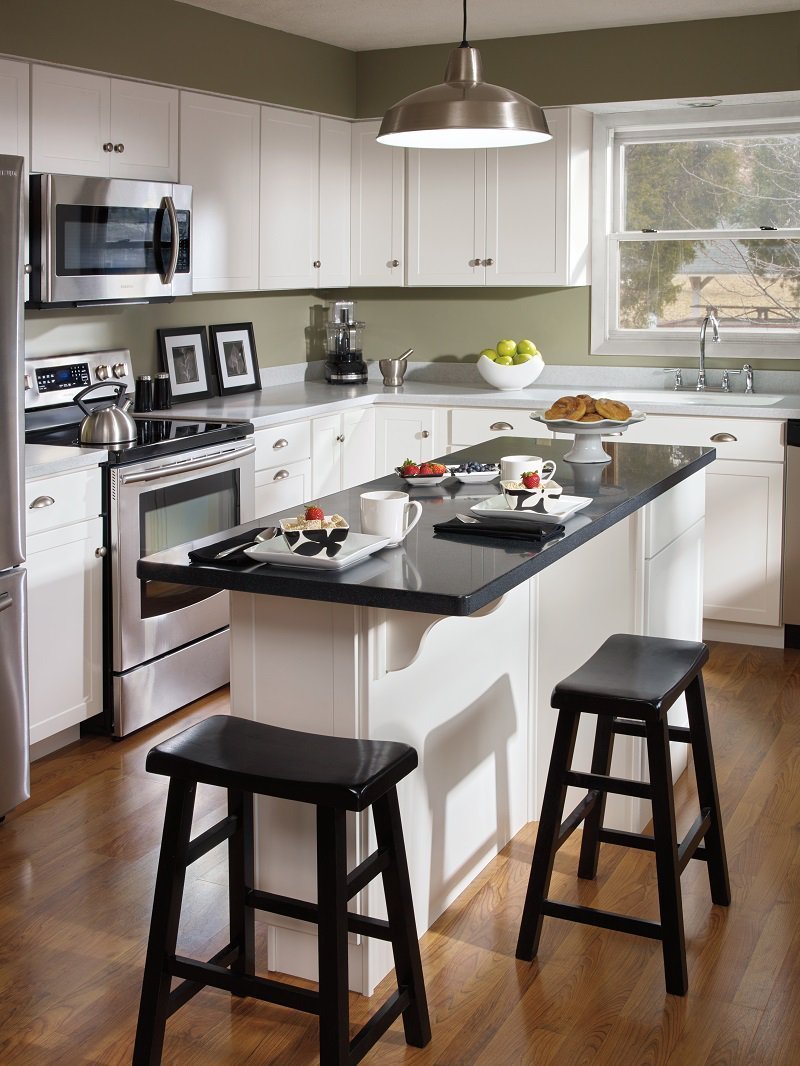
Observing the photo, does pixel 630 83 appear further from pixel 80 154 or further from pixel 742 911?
pixel 742 911

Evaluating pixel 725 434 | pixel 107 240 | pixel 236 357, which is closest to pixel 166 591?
pixel 107 240

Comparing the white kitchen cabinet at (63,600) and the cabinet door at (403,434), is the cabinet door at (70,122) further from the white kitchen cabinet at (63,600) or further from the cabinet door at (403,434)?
the cabinet door at (403,434)

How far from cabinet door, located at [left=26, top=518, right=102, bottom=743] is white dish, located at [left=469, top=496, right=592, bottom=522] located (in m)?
1.46

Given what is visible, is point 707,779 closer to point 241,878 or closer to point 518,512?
point 518,512

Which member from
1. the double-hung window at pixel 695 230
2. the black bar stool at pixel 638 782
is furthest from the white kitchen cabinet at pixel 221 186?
the black bar stool at pixel 638 782

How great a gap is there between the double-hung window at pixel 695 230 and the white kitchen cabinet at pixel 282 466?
1638mm

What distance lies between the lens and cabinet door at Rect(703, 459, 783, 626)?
16.0ft

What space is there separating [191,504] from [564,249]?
2273 millimetres

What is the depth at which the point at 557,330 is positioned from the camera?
19.1 feet

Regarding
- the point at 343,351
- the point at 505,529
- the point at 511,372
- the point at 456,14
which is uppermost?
the point at 456,14

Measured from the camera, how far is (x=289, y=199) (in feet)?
17.4

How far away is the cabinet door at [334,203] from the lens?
5570 millimetres

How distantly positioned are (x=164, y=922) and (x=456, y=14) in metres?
4.09

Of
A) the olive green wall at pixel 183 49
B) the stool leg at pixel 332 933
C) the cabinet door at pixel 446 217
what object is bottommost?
the stool leg at pixel 332 933
